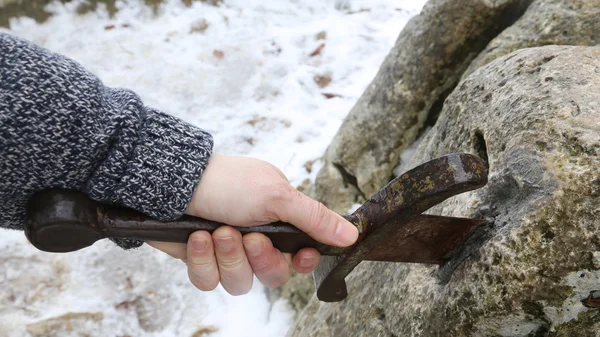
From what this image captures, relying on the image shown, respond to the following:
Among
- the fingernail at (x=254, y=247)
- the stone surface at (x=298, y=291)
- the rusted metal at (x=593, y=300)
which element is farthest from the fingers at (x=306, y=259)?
the stone surface at (x=298, y=291)

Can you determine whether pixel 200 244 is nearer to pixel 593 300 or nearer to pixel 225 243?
pixel 225 243

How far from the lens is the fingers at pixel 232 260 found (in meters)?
1.25

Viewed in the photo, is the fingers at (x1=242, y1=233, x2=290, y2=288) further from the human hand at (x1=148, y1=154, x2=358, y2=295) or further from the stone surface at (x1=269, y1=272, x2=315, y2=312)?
the stone surface at (x1=269, y1=272, x2=315, y2=312)

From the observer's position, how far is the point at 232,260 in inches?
52.2

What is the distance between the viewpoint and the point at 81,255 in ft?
9.77

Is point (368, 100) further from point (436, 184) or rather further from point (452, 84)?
point (436, 184)

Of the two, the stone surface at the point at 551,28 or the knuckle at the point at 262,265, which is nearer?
the knuckle at the point at 262,265

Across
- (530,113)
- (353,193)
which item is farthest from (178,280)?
(530,113)

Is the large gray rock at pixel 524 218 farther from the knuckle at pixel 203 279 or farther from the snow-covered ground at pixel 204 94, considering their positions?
the snow-covered ground at pixel 204 94

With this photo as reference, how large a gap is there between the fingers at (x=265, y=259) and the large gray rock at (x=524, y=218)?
0.36 m

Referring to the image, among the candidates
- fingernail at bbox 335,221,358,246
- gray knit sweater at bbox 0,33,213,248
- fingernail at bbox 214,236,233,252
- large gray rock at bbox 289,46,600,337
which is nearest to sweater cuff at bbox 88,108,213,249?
Answer: gray knit sweater at bbox 0,33,213,248

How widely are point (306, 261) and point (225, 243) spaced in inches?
9.0

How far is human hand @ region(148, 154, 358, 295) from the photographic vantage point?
1.23 metres

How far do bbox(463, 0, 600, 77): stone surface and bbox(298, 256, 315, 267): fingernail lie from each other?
4.18 ft
